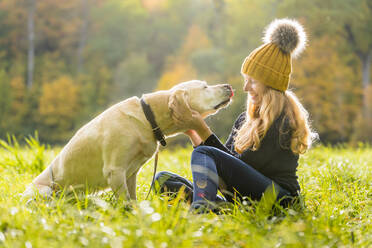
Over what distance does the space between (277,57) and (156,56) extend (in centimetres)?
3621

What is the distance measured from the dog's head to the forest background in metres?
12.0

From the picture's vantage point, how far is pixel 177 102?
319cm

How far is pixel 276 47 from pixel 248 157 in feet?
3.12

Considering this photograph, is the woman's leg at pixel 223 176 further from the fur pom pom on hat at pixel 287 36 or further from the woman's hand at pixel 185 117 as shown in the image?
the fur pom pom on hat at pixel 287 36

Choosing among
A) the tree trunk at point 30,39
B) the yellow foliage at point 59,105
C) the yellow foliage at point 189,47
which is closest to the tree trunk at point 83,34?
the tree trunk at point 30,39

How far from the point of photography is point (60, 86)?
88.3ft

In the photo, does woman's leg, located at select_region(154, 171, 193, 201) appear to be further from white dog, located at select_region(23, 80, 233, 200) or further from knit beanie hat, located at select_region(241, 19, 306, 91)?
knit beanie hat, located at select_region(241, 19, 306, 91)

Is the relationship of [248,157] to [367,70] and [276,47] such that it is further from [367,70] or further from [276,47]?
[367,70]

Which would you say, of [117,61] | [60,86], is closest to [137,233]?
[60,86]

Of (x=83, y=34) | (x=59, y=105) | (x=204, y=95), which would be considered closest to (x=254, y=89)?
(x=204, y=95)

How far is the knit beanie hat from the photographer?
3064 mm

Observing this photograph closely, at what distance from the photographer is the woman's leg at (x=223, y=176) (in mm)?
2684

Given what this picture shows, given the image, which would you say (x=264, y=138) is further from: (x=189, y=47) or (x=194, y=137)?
→ (x=189, y=47)

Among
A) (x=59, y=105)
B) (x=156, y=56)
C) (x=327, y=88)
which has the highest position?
(x=156, y=56)
